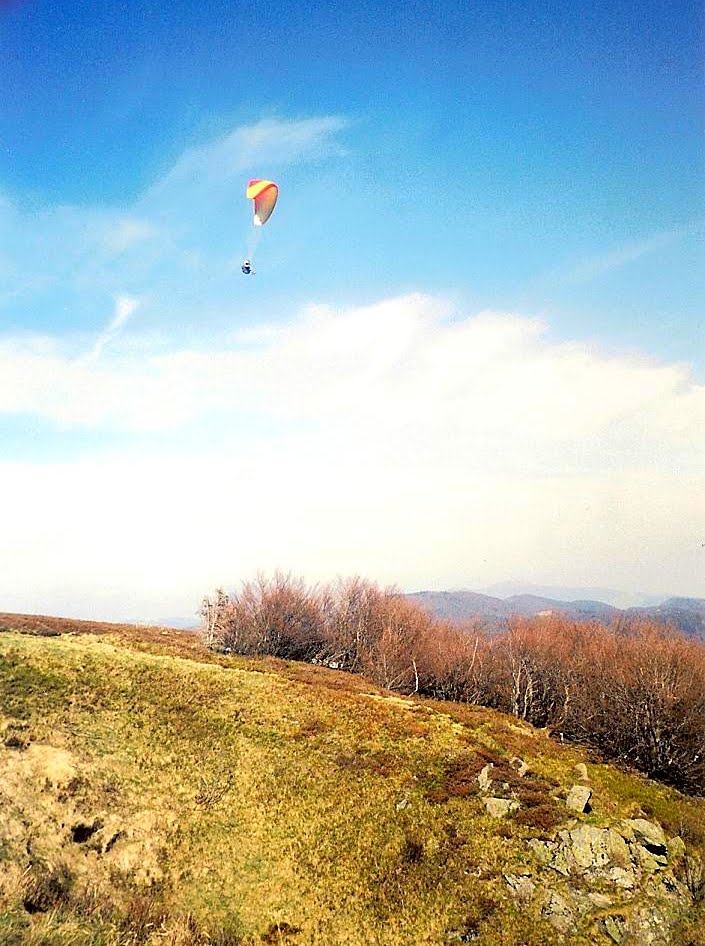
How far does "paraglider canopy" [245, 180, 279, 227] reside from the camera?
107 ft

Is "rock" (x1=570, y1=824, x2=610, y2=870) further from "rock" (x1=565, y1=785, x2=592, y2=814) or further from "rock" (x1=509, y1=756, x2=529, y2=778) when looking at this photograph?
"rock" (x1=509, y1=756, x2=529, y2=778)

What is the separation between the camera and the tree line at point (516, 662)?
36.3 m

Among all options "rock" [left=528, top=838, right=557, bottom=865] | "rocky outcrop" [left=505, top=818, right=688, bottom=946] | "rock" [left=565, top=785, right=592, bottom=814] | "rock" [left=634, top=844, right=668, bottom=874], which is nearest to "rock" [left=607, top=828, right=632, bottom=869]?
"rocky outcrop" [left=505, top=818, right=688, bottom=946]

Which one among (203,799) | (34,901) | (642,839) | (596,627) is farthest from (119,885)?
(596,627)

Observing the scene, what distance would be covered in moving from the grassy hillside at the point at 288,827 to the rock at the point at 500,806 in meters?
0.27

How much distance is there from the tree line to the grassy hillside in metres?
8.60

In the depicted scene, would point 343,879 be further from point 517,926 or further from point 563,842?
point 563,842

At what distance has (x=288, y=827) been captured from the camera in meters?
22.1

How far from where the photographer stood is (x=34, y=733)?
78.5 ft

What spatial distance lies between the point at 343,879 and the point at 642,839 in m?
12.1

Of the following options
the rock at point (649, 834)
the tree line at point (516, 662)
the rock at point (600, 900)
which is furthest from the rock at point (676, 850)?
the tree line at point (516, 662)

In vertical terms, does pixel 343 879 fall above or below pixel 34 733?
below

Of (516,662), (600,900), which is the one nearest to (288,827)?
(600,900)

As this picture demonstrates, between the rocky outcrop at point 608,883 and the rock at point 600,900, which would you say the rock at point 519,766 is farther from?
the rock at point 600,900
